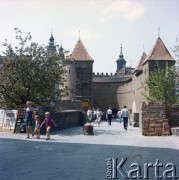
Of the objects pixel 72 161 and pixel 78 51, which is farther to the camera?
pixel 78 51

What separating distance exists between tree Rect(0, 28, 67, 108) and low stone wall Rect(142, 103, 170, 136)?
6.99 meters

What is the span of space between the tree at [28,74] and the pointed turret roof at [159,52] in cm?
3326

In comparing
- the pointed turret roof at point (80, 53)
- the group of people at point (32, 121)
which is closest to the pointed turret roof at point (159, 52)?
the pointed turret roof at point (80, 53)

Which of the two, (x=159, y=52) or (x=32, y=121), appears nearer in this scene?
(x=32, y=121)

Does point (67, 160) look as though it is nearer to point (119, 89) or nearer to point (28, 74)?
point (28, 74)

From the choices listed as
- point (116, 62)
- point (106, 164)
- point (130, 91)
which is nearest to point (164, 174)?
point (106, 164)

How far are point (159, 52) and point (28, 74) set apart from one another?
119 feet

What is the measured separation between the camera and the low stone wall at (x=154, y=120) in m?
19.2

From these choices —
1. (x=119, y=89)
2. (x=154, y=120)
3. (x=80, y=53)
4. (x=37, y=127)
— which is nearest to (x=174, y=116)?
(x=154, y=120)

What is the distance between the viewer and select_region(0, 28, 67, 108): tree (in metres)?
23.3

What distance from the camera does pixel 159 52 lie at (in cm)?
5653

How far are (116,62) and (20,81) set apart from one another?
86.9m

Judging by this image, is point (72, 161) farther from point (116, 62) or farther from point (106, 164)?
point (116, 62)

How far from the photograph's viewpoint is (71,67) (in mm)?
66000
